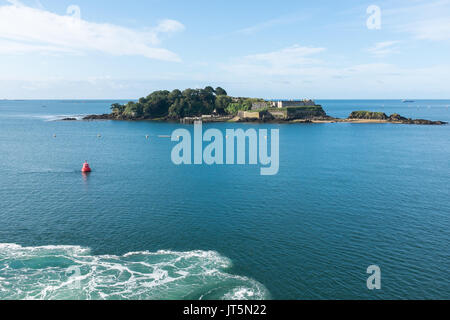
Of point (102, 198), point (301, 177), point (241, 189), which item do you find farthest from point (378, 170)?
point (102, 198)

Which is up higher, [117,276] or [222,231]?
[222,231]

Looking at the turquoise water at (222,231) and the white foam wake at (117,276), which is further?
the turquoise water at (222,231)

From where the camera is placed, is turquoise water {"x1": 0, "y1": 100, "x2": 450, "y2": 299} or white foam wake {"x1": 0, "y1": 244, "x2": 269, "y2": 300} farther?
turquoise water {"x1": 0, "y1": 100, "x2": 450, "y2": 299}

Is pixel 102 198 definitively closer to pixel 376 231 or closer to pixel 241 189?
pixel 241 189

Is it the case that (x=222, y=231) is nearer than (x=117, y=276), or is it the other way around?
(x=117, y=276)
